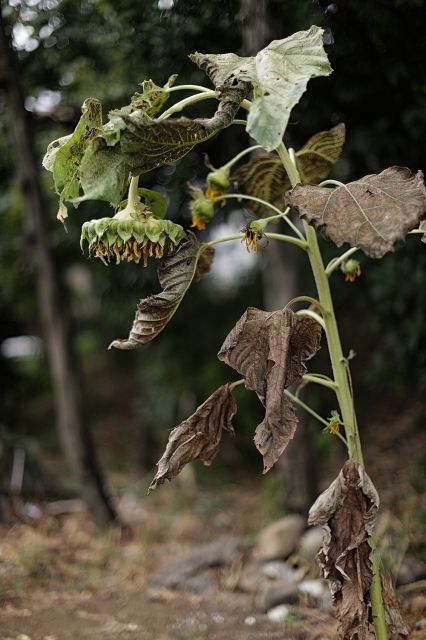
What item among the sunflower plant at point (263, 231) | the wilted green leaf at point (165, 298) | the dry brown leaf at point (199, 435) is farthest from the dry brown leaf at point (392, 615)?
the wilted green leaf at point (165, 298)

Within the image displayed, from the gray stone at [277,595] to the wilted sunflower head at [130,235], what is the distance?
5.37ft

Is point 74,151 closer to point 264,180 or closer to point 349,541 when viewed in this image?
point 264,180

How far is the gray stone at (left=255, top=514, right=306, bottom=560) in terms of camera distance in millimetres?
2908

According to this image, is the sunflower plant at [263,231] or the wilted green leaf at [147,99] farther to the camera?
the wilted green leaf at [147,99]

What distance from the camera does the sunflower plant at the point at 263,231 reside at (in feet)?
4.45

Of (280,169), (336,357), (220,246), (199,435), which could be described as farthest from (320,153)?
(220,246)

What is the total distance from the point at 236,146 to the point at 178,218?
0.59m

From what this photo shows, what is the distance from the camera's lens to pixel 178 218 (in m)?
3.65

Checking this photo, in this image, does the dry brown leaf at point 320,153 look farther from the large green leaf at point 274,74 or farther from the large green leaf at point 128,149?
the large green leaf at point 128,149

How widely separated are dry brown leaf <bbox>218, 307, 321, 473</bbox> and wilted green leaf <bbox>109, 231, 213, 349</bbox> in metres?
0.20

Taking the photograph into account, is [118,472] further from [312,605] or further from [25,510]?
[312,605]

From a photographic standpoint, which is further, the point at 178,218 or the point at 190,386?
the point at 190,386

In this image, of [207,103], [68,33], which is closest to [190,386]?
[207,103]

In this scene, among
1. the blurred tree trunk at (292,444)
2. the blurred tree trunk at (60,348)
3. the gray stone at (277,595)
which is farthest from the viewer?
the blurred tree trunk at (60,348)
